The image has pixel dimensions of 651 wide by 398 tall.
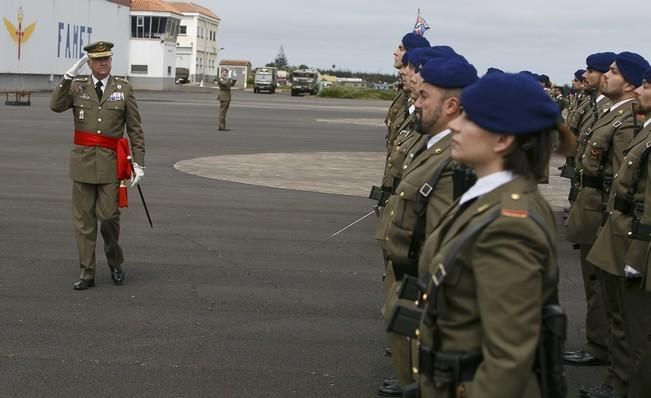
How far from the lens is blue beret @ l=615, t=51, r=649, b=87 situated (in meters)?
6.52

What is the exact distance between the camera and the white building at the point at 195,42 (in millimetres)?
132750

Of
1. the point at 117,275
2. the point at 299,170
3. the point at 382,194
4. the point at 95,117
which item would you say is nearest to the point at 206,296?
the point at 117,275

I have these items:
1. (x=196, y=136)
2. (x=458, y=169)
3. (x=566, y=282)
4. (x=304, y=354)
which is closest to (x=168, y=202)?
(x=566, y=282)

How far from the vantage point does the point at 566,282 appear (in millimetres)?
9828

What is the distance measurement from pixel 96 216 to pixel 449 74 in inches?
207

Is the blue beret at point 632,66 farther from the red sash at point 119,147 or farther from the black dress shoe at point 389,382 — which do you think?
the red sash at point 119,147

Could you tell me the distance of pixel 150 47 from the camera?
94188mm

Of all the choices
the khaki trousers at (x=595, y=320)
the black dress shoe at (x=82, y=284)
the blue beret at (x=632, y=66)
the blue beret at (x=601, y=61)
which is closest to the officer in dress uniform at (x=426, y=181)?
the blue beret at (x=632, y=66)

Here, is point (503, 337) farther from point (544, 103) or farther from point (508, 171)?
point (544, 103)

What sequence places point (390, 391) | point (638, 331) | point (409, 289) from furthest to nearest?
point (390, 391), point (638, 331), point (409, 289)

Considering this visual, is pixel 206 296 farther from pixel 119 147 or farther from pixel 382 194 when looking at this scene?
pixel 382 194

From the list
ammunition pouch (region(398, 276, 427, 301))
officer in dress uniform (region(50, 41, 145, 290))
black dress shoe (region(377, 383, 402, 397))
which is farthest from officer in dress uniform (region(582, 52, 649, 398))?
officer in dress uniform (region(50, 41, 145, 290))

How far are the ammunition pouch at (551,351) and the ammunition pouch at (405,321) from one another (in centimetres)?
47

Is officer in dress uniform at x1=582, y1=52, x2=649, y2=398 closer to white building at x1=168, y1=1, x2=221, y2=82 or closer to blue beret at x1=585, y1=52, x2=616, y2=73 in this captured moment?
blue beret at x1=585, y1=52, x2=616, y2=73
